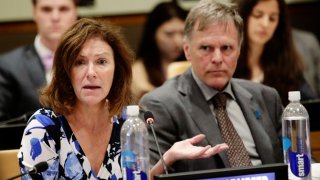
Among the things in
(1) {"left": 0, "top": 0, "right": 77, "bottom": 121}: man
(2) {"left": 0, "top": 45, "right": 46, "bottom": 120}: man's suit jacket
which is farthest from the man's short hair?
(2) {"left": 0, "top": 45, "right": 46, "bottom": 120}: man's suit jacket

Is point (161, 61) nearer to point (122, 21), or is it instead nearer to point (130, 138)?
point (122, 21)

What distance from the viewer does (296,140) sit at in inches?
108

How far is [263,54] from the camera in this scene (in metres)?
4.65

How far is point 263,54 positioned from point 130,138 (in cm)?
239

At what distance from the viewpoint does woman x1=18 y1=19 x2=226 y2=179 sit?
2.60 meters

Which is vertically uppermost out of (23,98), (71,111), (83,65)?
(83,65)

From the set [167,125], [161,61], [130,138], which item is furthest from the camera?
[161,61]

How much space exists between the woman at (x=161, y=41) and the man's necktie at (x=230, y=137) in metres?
1.99

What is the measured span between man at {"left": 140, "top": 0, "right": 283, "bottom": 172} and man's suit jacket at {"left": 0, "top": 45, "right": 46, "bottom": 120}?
5.43 feet

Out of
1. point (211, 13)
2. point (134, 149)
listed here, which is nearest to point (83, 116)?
point (134, 149)

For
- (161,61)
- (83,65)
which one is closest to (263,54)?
(161,61)

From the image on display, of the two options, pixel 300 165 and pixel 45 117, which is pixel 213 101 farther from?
pixel 45 117

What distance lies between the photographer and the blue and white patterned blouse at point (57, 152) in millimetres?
2564

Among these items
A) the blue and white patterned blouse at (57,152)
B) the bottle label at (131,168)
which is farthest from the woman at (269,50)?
the bottle label at (131,168)
